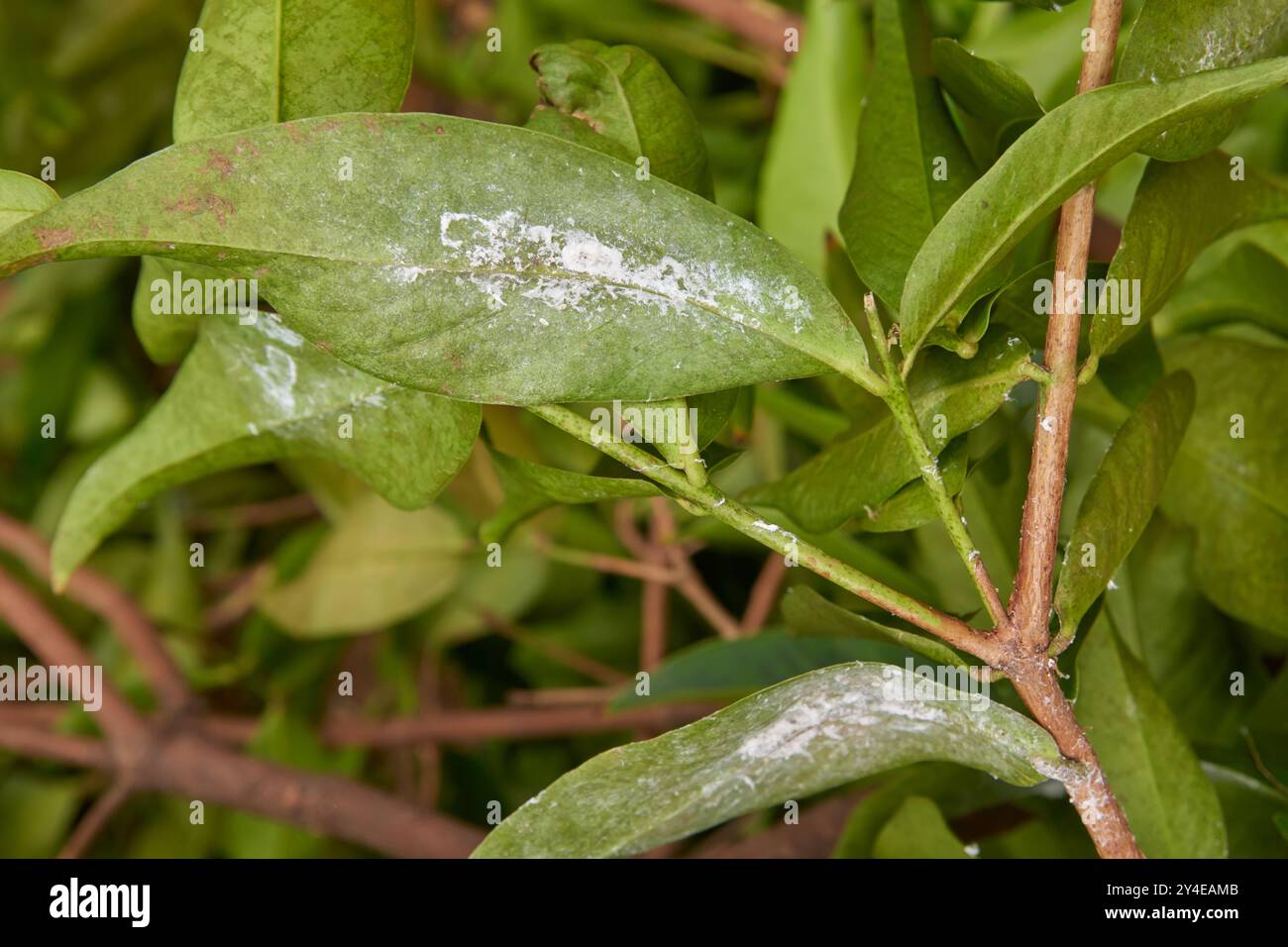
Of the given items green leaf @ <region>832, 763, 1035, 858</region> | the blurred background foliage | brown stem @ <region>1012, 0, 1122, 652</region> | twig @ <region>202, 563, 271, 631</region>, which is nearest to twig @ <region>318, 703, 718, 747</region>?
the blurred background foliage

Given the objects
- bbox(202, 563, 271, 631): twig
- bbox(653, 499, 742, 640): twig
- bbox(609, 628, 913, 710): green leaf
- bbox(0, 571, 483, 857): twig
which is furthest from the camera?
bbox(202, 563, 271, 631): twig

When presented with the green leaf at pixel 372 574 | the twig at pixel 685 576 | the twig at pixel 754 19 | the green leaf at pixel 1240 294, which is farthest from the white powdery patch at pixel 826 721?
the twig at pixel 754 19

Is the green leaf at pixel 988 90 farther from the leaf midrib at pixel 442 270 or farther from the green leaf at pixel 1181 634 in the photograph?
the green leaf at pixel 1181 634

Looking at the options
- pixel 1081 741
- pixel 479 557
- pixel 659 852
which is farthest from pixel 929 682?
pixel 479 557

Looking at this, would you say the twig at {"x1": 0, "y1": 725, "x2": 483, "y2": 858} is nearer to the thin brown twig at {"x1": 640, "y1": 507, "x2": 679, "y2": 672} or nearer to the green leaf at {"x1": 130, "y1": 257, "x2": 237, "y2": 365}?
the thin brown twig at {"x1": 640, "y1": 507, "x2": 679, "y2": 672}

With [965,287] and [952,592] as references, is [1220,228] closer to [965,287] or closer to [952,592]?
[965,287]

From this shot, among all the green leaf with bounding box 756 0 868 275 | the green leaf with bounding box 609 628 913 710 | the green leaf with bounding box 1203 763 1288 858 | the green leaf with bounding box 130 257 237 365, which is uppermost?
the green leaf with bounding box 756 0 868 275
